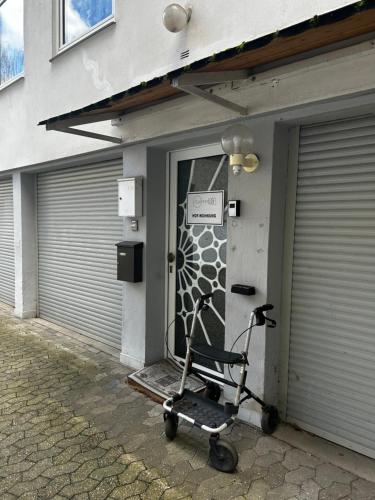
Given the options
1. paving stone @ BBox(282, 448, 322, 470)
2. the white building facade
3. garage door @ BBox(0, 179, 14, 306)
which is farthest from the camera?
garage door @ BBox(0, 179, 14, 306)

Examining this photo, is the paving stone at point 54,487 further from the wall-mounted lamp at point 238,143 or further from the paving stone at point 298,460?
the wall-mounted lamp at point 238,143

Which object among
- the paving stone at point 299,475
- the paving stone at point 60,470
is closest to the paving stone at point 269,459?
the paving stone at point 299,475

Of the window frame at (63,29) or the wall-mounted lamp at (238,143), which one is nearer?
the wall-mounted lamp at (238,143)

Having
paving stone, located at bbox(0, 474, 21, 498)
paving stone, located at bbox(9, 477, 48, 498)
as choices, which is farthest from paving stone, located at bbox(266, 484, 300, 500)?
paving stone, located at bbox(0, 474, 21, 498)

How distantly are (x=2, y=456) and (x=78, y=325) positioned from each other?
136 inches

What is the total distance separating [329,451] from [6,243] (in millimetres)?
7939

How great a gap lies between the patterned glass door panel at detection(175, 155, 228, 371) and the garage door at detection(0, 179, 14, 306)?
17.3 ft

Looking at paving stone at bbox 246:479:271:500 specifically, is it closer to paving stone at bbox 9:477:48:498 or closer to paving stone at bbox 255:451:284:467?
paving stone at bbox 255:451:284:467

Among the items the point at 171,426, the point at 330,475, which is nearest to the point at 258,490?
the point at 330,475

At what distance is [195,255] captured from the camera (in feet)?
15.0

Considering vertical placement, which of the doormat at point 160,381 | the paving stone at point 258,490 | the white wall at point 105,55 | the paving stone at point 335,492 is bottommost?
the paving stone at point 258,490

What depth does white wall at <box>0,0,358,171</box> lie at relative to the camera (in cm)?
→ 319

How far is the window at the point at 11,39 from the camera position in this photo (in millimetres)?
7062

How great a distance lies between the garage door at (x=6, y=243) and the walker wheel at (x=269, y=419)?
696 centimetres
